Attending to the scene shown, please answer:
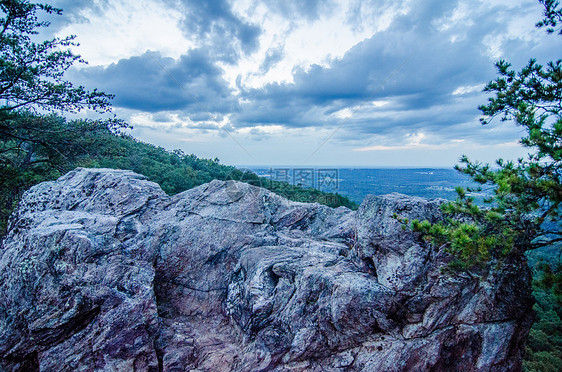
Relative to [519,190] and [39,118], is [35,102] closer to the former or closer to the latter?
[39,118]

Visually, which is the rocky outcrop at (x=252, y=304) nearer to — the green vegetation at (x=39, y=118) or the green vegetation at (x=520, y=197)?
the green vegetation at (x=520, y=197)

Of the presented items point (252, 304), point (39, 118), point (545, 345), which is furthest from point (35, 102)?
point (545, 345)

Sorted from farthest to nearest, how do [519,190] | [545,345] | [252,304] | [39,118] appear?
[545,345] → [39,118] → [252,304] → [519,190]

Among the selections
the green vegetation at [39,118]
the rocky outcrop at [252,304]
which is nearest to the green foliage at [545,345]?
the rocky outcrop at [252,304]

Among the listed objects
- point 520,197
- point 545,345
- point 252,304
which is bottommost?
point 545,345

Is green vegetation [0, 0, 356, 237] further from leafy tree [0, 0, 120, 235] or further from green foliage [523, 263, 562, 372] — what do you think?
green foliage [523, 263, 562, 372]

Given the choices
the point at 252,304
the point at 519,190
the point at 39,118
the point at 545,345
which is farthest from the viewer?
the point at 545,345

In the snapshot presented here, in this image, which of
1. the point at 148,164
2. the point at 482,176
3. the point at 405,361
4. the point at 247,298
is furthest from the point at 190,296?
the point at 148,164

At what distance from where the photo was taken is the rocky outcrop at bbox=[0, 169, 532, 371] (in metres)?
7.78

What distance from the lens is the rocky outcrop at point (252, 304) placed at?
7.78m

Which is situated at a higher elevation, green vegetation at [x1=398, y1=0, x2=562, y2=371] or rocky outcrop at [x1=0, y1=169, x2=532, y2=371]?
green vegetation at [x1=398, y1=0, x2=562, y2=371]

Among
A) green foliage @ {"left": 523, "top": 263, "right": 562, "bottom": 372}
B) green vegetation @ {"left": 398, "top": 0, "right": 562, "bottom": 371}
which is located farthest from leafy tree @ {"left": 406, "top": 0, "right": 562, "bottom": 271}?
green foliage @ {"left": 523, "top": 263, "right": 562, "bottom": 372}

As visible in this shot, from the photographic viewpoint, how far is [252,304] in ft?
29.8

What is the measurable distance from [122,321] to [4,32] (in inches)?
625
